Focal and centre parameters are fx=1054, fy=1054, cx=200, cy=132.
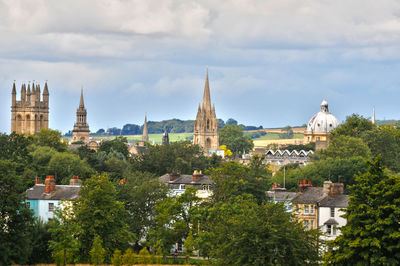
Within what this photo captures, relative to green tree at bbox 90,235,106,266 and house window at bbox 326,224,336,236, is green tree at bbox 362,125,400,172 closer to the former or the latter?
house window at bbox 326,224,336,236

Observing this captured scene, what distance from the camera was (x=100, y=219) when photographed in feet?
235

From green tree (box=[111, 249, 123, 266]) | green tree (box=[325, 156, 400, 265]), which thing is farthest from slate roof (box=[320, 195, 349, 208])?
green tree (box=[325, 156, 400, 265])

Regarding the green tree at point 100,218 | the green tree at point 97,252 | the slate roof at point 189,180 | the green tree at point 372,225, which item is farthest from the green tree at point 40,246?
the slate roof at point 189,180

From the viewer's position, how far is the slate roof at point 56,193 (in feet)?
280

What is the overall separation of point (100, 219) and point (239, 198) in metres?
12.0

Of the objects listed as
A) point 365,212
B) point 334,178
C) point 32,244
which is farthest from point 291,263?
point 334,178

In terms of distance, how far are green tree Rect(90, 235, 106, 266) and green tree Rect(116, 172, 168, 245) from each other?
1081cm

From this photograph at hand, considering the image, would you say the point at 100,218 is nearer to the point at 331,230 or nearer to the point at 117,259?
the point at 117,259

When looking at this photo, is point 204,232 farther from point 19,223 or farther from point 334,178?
point 334,178

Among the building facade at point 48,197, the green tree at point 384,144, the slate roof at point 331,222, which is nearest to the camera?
the slate roof at point 331,222

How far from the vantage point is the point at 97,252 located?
68.9 metres

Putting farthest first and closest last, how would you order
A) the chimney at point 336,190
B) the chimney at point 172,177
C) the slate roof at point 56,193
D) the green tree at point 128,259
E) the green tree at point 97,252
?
the chimney at point 172,177
the slate roof at point 56,193
the chimney at point 336,190
the green tree at point 128,259
the green tree at point 97,252

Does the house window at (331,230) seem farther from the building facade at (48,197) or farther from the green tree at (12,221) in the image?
the green tree at (12,221)

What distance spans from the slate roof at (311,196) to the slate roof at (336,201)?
2.79 ft
